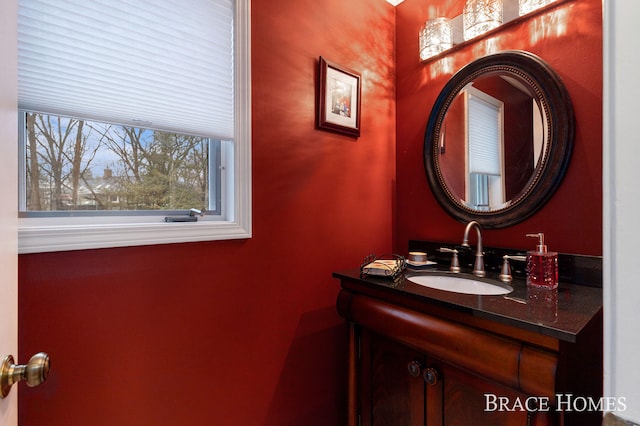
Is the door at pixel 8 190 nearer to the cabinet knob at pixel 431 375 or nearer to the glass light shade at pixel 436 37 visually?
the cabinet knob at pixel 431 375

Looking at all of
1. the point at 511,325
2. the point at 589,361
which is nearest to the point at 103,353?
the point at 511,325

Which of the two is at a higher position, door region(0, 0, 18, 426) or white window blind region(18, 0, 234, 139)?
white window blind region(18, 0, 234, 139)

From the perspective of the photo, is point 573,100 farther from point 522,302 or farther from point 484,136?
point 522,302

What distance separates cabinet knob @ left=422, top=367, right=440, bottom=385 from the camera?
37.4 inches

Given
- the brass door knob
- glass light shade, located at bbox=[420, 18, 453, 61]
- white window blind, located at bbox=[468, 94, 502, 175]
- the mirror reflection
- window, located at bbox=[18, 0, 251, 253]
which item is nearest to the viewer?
the brass door knob

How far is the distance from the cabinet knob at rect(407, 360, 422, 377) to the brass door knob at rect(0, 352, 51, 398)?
3.17 ft

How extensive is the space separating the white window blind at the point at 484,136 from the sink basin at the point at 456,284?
1.79 ft

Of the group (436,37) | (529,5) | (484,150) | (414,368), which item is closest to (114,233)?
(414,368)

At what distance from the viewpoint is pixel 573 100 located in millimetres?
1181

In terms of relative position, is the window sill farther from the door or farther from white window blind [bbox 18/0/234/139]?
white window blind [bbox 18/0/234/139]

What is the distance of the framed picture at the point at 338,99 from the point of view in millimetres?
1421

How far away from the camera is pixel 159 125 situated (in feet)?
3.34

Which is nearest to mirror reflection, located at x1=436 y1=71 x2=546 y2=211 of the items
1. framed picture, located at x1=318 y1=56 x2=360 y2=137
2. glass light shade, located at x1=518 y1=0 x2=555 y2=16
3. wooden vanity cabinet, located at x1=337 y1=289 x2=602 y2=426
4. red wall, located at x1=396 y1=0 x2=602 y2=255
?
red wall, located at x1=396 y1=0 x2=602 y2=255

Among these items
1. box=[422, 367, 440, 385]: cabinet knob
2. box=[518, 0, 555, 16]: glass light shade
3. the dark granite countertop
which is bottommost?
box=[422, 367, 440, 385]: cabinet knob
